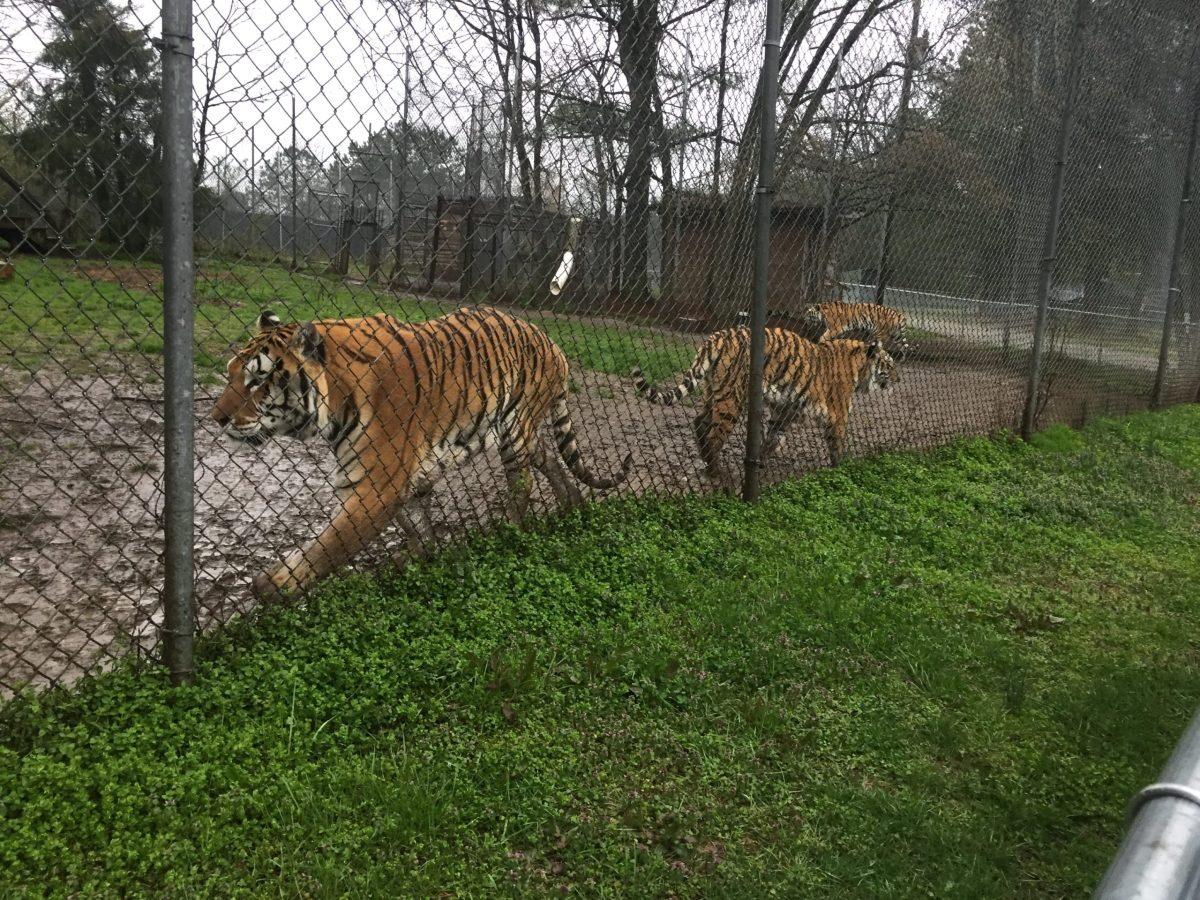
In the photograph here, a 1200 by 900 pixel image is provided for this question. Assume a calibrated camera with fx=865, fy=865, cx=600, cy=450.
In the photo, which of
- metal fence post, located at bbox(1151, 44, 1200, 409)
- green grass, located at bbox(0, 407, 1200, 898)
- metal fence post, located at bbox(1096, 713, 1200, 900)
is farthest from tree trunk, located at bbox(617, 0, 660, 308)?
metal fence post, located at bbox(1151, 44, 1200, 409)

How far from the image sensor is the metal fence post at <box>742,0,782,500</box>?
4.54 metres

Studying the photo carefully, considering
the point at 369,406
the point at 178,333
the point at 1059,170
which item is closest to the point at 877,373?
the point at 1059,170

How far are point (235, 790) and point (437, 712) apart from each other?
2.22 ft

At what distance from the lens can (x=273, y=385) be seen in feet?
A: 12.2

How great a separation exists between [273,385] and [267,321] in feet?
0.92

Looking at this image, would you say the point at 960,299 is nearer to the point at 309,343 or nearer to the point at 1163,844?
the point at 309,343

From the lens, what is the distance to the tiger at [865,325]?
7.27m

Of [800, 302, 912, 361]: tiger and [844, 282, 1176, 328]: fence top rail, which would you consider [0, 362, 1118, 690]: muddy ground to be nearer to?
[800, 302, 912, 361]: tiger

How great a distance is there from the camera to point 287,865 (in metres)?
2.12

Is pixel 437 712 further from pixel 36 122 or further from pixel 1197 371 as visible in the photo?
pixel 1197 371

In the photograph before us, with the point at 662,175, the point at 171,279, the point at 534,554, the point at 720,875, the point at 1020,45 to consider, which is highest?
the point at 1020,45

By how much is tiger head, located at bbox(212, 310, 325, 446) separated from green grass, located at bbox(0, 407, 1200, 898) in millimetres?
813

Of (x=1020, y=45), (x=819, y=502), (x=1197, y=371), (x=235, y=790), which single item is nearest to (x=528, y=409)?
(x=819, y=502)

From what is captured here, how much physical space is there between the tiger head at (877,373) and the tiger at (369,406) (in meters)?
3.78
